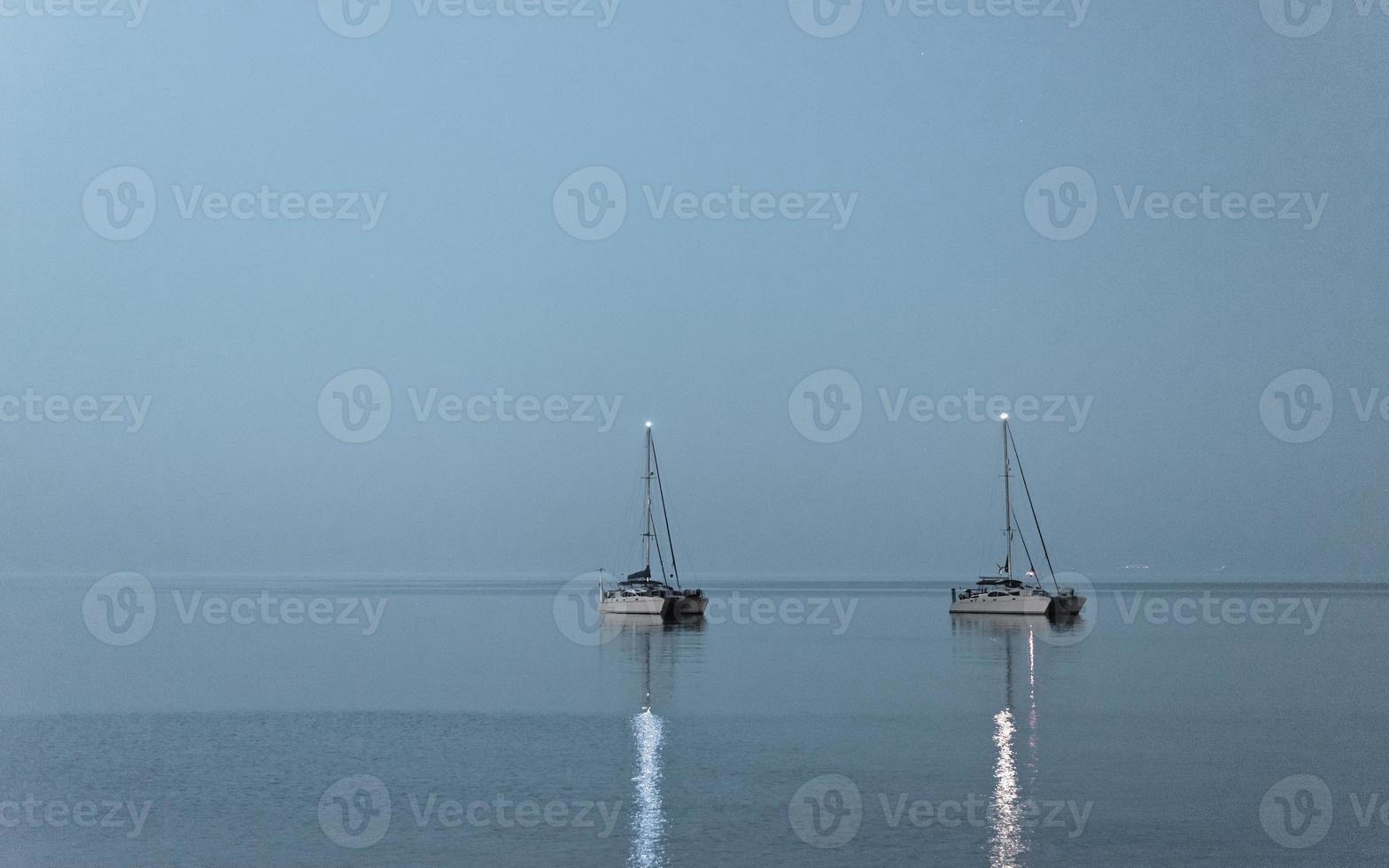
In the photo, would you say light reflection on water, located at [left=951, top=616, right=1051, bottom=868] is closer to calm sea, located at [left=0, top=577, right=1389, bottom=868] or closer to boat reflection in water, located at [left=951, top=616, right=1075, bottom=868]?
boat reflection in water, located at [left=951, top=616, right=1075, bottom=868]

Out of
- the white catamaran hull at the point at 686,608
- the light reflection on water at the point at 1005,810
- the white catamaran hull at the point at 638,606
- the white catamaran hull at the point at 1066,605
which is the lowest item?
the light reflection on water at the point at 1005,810

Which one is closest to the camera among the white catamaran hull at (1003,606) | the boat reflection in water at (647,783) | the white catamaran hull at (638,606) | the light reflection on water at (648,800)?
the light reflection on water at (648,800)

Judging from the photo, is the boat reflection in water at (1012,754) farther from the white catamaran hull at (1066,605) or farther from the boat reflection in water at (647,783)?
the white catamaran hull at (1066,605)

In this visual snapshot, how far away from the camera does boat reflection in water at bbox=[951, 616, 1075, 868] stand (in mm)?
22531

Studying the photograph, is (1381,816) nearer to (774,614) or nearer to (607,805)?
(607,805)

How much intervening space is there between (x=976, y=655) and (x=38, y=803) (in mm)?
52082

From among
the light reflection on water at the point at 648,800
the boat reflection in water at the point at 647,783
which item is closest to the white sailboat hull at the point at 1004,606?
the boat reflection in water at the point at 647,783

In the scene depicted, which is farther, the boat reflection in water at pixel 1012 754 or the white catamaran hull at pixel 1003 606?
the white catamaran hull at pixel 1003 606

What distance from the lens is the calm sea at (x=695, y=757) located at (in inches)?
893

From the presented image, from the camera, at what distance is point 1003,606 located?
10500cm

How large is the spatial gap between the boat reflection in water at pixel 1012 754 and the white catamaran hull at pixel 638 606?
2446 centimetres

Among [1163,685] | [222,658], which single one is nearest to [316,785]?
[1163,685]

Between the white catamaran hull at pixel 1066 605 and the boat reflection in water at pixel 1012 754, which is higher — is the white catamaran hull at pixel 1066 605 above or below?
above

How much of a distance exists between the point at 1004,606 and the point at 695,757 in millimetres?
76824
